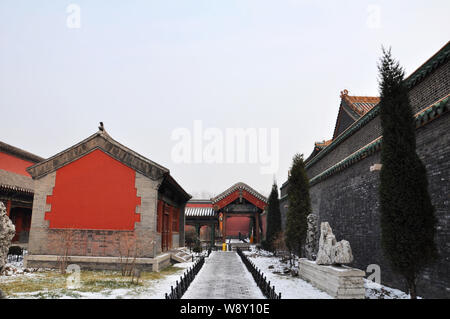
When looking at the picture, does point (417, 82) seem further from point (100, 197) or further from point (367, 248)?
point (100, 197)

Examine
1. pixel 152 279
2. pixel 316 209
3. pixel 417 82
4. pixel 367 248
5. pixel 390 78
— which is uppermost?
pixel 417 82

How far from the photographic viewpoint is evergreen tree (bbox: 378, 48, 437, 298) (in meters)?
6.99

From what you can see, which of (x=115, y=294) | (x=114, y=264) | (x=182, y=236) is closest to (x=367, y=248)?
(x=115, y=294)

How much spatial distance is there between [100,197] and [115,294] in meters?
6.28

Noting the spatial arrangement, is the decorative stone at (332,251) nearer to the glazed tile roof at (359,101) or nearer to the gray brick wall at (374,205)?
the gray brick wall at (374,205)

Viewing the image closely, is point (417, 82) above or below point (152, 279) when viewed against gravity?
above

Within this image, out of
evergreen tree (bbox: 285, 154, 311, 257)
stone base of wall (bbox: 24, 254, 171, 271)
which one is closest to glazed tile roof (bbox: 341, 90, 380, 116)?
evergreen tree (bbox: 285, 154, 311, 257)

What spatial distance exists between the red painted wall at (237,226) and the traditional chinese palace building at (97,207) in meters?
34.3

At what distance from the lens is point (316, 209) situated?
61.0 feet

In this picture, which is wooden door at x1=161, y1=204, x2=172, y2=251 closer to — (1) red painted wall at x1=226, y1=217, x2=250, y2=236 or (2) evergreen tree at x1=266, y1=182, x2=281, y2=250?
(2) evergreen tree at x1=266, y1=182, x2=281, y2=250

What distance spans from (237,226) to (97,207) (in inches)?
1426

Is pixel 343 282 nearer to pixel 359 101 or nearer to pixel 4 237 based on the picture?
pixel 4 237
